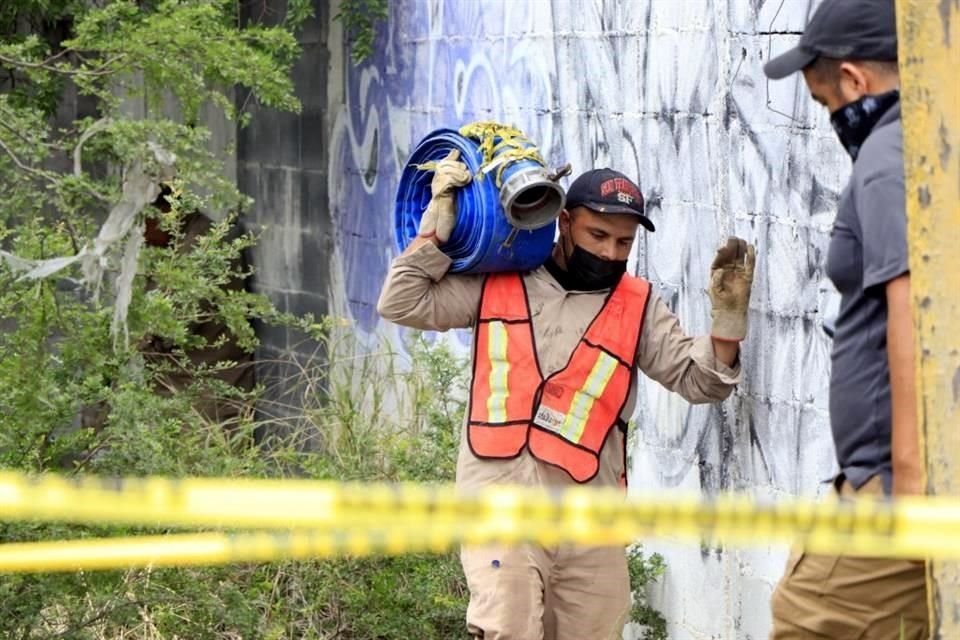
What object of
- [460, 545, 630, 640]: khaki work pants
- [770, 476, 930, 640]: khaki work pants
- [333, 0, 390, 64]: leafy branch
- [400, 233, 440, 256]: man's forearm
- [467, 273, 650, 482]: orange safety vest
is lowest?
[460, 545, 630, 640]: khaki work pants

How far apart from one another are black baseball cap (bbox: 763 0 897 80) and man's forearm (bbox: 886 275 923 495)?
0.54m

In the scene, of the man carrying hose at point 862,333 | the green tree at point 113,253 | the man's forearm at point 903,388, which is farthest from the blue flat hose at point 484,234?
the man's forearm at point 903,388

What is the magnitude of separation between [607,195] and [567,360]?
1.60 ft

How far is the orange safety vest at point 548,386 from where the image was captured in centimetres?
475

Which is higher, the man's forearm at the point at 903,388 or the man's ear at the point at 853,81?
the man's ear at the point at 853,81

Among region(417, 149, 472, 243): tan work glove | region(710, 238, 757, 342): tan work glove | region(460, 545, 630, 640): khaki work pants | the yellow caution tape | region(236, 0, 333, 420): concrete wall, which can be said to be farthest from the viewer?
region(236, 0, 333, 420): concrete wall

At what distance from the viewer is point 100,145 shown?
6.78 m

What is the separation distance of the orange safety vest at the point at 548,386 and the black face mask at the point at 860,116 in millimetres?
1515

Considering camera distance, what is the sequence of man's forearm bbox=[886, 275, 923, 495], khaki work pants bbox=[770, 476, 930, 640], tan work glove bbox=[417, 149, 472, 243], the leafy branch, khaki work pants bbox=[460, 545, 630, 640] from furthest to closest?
the leafy branch
tan work glove bbox=[417, 149, 472, 243]
khaki work pants bbox=[460, 545, 630, 640]
khaki work pants bbox=[770, 476, 930, 640]
man's forearm bbox=[886, 275, 923, 495]

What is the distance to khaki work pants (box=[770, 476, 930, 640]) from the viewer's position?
3.27 metres

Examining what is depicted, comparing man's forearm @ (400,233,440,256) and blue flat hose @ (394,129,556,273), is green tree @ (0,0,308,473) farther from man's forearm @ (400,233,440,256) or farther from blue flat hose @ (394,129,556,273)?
blue flat hose @ (394,129,556,273)

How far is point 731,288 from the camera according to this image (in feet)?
15.7

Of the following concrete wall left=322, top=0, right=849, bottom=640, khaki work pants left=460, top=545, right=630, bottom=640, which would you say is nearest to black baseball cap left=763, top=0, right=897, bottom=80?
concrete wall left=322, top=0, right=849, bottom=640

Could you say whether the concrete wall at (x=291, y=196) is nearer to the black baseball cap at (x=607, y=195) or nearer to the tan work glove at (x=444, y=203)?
the tan work glove at (x=444, y=203)
